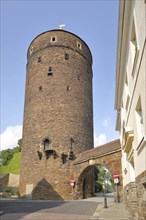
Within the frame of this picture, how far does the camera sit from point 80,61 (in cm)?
2934

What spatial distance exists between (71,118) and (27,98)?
578cm

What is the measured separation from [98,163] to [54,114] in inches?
287

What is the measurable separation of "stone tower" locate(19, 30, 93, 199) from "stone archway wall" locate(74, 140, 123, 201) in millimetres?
1020

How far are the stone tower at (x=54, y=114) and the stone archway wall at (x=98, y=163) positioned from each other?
3.35 ft

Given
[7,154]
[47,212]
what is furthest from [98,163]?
[7,154]

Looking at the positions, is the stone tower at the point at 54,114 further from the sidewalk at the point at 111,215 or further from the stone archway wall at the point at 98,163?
the sidewalk at the point at 111,215

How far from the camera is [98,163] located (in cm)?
2136

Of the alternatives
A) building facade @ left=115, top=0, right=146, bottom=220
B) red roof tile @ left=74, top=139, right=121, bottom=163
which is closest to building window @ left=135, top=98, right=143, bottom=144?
building facade @ left=115, top=0, right=146, bottom=220

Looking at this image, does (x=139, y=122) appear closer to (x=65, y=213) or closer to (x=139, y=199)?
(x=139, y=199)

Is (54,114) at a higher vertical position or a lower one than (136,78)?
higher

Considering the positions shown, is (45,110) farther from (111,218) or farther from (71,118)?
(111,218)

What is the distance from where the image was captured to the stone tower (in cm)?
2470

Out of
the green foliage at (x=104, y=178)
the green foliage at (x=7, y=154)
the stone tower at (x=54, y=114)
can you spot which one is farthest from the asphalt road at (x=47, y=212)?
the green foliage at (x=7, y=154)

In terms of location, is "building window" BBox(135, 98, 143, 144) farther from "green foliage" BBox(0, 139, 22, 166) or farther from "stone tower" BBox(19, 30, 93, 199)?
"green foliage" BBox(0, 139, 22, 166)
